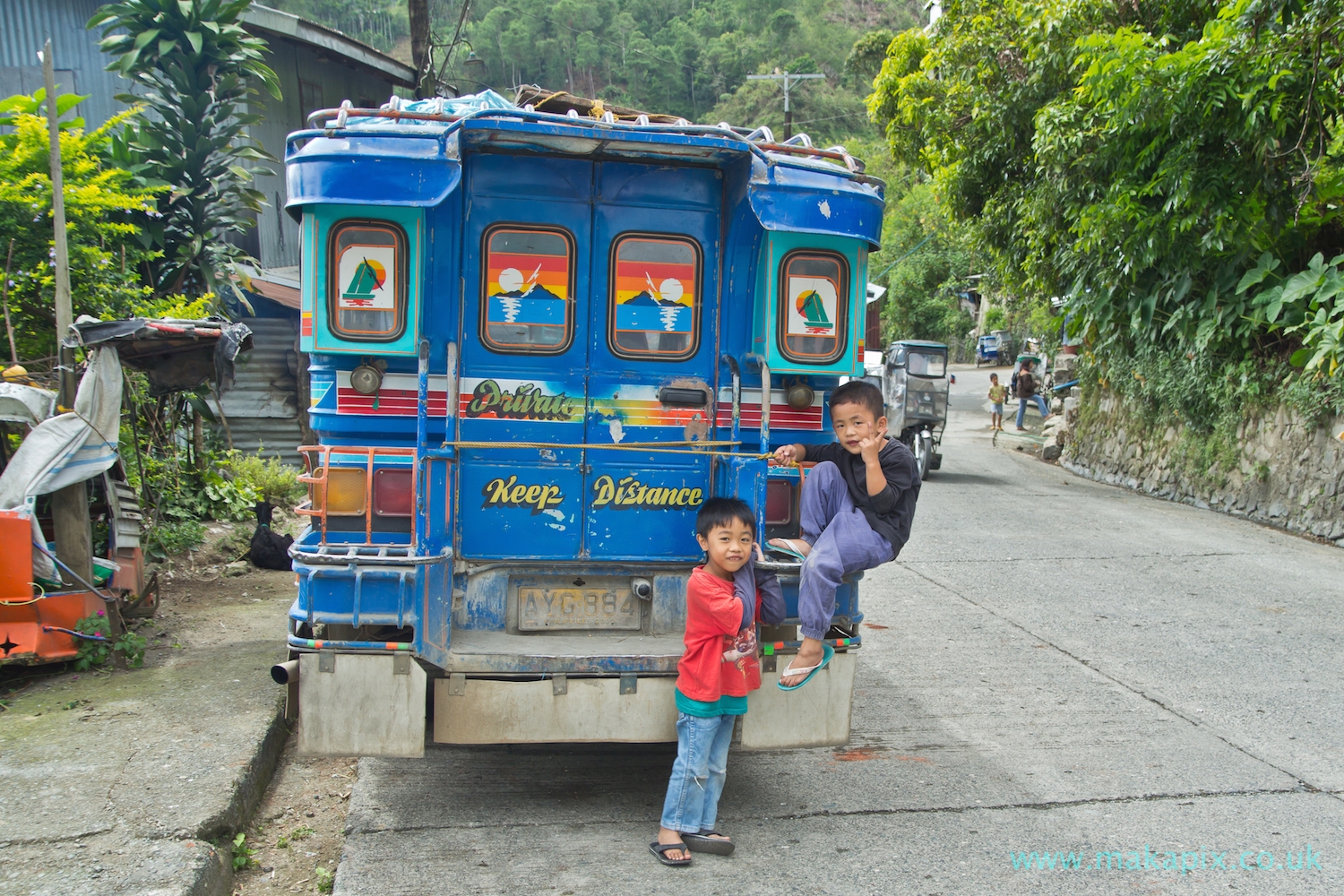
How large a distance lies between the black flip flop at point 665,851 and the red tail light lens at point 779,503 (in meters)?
1.43

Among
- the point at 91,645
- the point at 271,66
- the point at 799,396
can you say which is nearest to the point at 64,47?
the point at 271,66

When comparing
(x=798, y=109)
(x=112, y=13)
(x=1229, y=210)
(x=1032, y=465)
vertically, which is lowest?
(x=1032, y=465)

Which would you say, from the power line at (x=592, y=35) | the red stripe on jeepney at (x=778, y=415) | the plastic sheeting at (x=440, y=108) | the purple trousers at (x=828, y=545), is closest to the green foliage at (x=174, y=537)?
the plastic sheeting at (x=440, y=108)

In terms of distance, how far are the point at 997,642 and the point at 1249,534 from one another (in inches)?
256

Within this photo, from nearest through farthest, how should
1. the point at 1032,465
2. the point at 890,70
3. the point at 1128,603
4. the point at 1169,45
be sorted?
the point at 1128,603 → the point at 1169,45 → the point at 890,70 → the point at 1032,465

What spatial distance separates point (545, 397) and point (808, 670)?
172cm

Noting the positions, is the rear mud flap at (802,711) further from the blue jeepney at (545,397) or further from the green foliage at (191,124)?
the green foliage at (191,124)

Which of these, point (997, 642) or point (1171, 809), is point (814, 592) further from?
point (997, 642)

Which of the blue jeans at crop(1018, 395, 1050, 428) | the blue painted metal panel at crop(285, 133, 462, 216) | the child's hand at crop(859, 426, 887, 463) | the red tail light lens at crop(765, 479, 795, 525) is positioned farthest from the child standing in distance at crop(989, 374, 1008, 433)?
the blue painted metal panel at crop(285, 133, 462, 216)

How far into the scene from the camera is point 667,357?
193 inches

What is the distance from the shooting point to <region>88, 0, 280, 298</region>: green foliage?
32.5 feet

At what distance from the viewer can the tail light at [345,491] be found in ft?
13.7

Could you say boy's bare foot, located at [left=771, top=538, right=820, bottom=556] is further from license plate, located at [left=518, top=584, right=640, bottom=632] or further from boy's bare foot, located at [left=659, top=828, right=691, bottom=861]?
boy's bare foot, located at [left=659, top=828, right=691, bottom=861]

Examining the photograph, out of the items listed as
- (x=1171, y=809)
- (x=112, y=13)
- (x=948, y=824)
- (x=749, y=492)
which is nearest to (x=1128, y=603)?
(x=1171, y=809)
